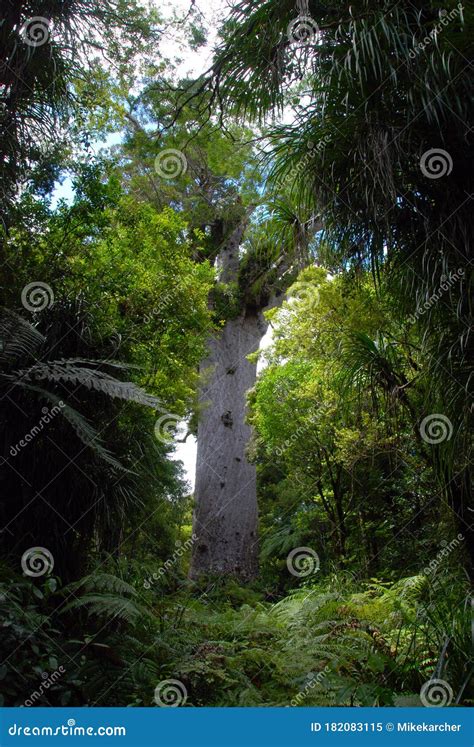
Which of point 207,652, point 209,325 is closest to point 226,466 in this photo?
point 209,325

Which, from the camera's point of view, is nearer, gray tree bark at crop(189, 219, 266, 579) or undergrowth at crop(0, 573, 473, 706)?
undergrowth at crop(0, 573, 473, 706)

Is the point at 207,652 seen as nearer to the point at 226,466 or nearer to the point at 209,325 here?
the point at 209,325

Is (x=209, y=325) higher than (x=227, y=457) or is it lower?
higher

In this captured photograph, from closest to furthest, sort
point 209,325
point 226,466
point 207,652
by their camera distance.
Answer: point 207,652 → point 209,325 → point 226,466

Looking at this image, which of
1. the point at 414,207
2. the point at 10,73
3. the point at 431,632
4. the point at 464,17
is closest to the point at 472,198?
the point at 414,207

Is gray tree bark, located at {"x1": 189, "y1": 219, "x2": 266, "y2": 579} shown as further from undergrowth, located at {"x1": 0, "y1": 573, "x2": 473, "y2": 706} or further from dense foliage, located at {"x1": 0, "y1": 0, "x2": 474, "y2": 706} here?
undergrowth, located at {"x1": 0, "y1": 573, "x2": 473, "y2": 706}

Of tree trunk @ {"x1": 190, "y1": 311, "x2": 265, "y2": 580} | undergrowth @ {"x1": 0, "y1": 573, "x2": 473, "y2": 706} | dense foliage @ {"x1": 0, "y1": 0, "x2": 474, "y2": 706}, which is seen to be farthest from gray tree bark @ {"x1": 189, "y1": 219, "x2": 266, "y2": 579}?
undergrowth @ {"x1": 0, "y1": 573, "x2": 473, "y2": 706}

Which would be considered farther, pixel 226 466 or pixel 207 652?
pixel 226 466

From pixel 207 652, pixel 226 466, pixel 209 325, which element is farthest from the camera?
pixel 226 466

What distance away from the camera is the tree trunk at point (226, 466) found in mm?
7078

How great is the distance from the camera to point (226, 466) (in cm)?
759

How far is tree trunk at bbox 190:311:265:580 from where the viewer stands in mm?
7078

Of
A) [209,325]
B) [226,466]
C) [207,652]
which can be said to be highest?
[209,325]

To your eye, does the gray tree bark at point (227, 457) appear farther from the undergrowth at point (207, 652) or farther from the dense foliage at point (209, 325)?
the undergrowth at point (207, 652)
